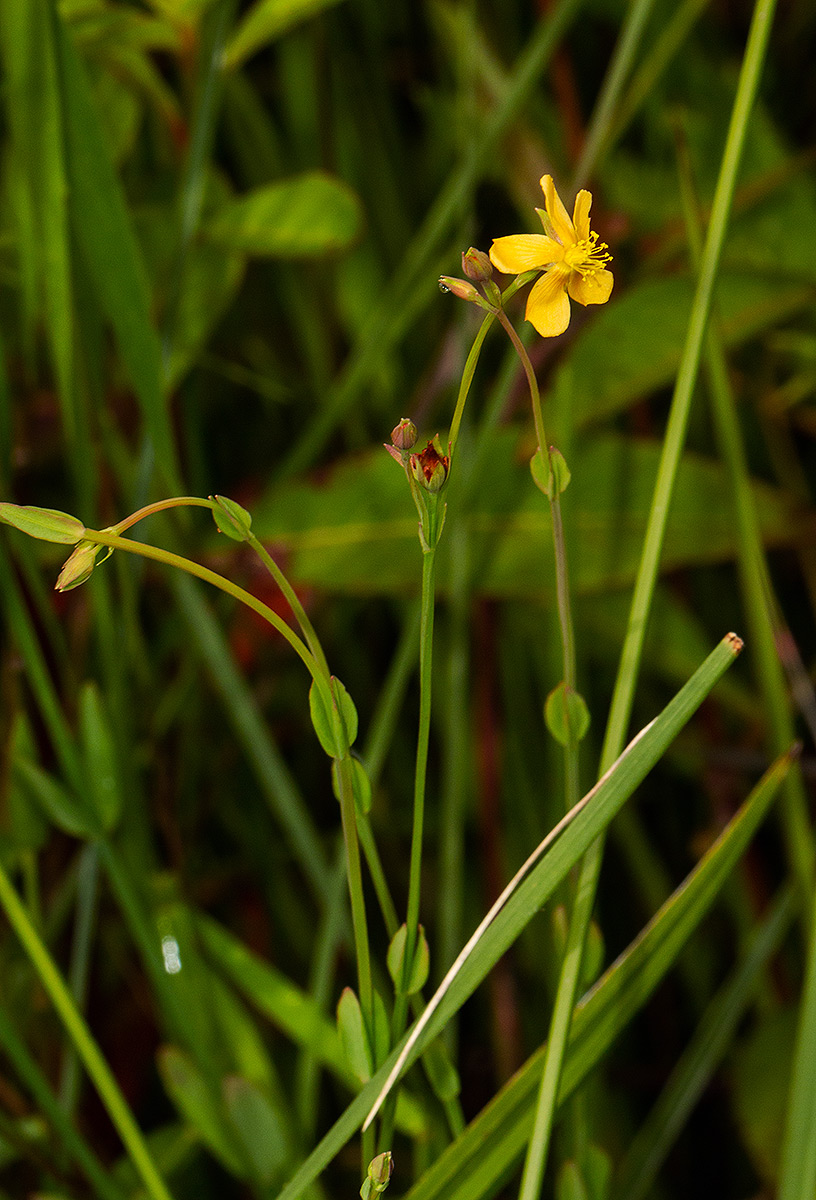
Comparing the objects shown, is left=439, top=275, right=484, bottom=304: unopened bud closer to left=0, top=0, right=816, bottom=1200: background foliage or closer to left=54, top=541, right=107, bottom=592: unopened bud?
left=54, top=541, right=107, bottom=592: unopened bud

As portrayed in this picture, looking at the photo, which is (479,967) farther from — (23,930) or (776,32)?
(776,32)

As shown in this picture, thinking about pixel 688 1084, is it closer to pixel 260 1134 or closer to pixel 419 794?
pixel 260 1134

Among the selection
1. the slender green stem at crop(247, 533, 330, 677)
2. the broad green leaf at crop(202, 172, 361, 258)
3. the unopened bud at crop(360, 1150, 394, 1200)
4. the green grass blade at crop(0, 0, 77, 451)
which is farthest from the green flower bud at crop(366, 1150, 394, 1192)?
the broad green leaf at crop(202, 172, 361, 258)

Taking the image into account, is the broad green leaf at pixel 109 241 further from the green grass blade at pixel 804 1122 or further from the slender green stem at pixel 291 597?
the green grass blade at pixel 804 1122

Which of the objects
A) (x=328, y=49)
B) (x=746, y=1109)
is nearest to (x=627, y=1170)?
(x=746, y=1109)

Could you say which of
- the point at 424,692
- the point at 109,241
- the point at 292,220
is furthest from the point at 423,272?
the point at 424,692

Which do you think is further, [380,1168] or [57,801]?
[57,801]

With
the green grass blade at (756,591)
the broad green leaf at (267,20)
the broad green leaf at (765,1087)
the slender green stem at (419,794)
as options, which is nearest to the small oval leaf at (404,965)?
the slender green stem at (419,794)
